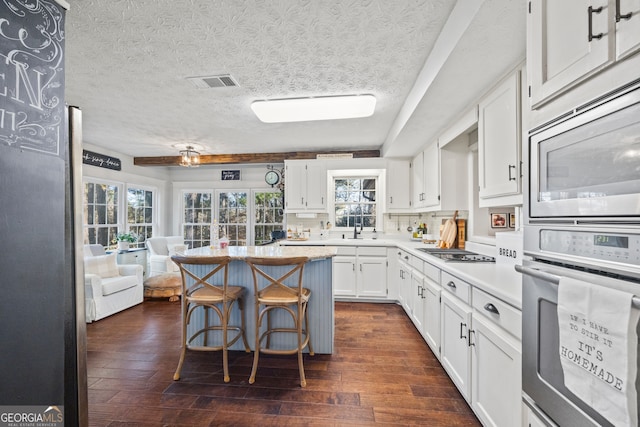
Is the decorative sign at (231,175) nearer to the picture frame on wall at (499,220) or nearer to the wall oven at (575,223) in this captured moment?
the picture frame on wall at (499,220)

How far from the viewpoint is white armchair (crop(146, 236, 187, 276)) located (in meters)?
4.67

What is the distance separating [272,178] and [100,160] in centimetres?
284

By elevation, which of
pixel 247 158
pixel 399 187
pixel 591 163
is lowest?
pixel 591 163

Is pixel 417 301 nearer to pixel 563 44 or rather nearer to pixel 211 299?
pixel 211 299

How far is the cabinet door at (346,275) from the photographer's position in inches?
159

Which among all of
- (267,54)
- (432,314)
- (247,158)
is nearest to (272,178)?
(247,158)

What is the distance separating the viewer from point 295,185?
15.1ft

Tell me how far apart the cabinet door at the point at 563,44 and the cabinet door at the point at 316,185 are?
138 inches

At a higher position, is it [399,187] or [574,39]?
[574,39]

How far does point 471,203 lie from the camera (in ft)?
9.46

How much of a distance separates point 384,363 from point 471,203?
5.98 feet

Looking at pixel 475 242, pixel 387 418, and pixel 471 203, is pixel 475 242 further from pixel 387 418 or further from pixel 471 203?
pixel 387 418

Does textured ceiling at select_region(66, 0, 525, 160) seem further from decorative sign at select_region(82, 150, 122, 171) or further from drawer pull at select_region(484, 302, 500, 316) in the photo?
drawer pull at select_region(484, 302, 500, 316)

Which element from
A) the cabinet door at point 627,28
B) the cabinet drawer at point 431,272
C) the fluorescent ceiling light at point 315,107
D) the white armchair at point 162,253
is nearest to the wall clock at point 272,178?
the white armchair at point 162,253
